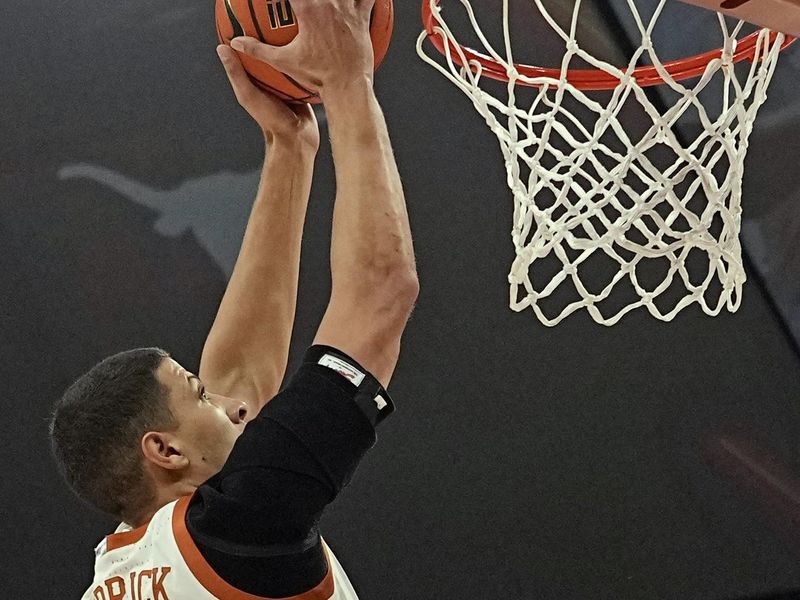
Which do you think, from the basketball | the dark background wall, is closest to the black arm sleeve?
the basketball

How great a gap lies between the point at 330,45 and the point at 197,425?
57 centimetres

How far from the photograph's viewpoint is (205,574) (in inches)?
43.4

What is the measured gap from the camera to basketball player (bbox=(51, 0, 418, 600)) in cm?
102

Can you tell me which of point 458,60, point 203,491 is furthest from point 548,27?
point 203,491

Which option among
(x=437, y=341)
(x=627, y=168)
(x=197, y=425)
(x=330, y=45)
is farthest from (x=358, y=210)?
(x=437, y=341)

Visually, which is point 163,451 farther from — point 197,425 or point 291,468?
point 291,468

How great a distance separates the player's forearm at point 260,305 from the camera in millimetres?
1647

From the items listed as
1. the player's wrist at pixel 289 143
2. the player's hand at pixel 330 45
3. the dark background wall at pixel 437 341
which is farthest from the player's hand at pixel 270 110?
the dark background wall at pixel 437 341

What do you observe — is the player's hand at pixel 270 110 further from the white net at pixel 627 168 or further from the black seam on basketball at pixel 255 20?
the white net at pixel 627 168

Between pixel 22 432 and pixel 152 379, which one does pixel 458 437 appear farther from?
pixel 152 379

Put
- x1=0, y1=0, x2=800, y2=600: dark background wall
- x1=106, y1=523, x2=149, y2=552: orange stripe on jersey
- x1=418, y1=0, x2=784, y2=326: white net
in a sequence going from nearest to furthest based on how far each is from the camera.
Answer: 1. x1=106, y1=523, x2=149, y2=552: orange stripe on jersey
2. x1=418, y1=0, x2=784, y2=326: white net
3. x1=0, y1=0, x2=800, y2=600: dark background wall

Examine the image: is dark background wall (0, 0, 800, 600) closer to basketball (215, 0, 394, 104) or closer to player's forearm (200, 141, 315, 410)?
player's forearm (200, 141, 315, 410)

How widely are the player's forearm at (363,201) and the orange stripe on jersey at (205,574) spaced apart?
0.33 meters

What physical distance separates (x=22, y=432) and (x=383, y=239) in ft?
7.02
